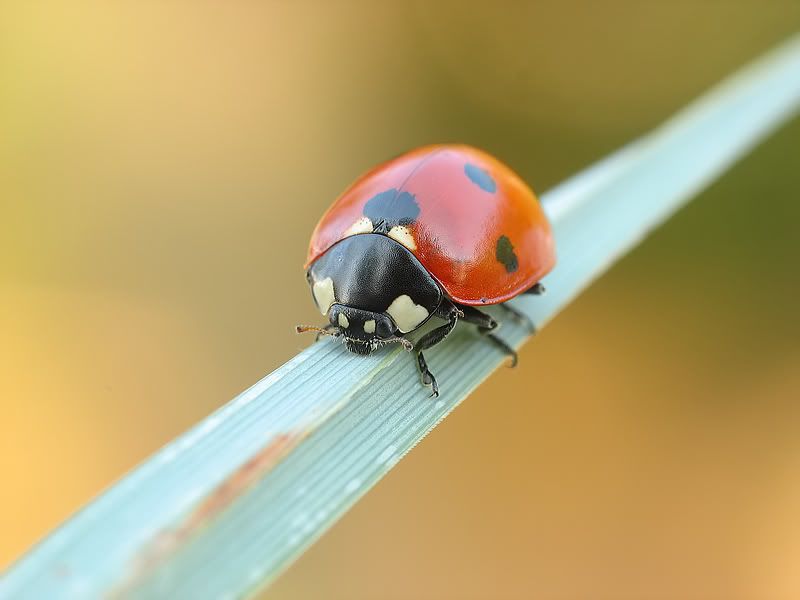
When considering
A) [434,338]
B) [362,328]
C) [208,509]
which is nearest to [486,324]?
[434,338]

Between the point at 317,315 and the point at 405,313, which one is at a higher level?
the point at 405,313

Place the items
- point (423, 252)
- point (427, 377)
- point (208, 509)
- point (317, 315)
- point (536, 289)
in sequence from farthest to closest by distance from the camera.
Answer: point (317, 315)
point (536, 289)
point (423, 252)
point (427, 377)
point (208, 509)

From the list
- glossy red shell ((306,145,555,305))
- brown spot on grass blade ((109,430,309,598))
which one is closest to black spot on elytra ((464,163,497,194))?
glossy red shell ((306,145,555,305))

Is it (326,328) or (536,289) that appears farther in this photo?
(536,289)

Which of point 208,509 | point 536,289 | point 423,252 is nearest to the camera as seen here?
point 208,509

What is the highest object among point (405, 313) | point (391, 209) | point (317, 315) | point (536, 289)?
point (391, 209)

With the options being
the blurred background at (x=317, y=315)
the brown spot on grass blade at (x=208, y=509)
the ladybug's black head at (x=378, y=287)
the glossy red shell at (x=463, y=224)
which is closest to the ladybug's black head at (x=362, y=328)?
the ladybug's black head at (x=378, y=287)

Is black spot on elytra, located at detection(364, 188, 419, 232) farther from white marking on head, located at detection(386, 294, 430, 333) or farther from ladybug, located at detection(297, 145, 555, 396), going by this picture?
white marking on head, located at detection(386, 294, 430, 333)

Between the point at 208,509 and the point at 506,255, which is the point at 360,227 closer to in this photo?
the point at 506,255
